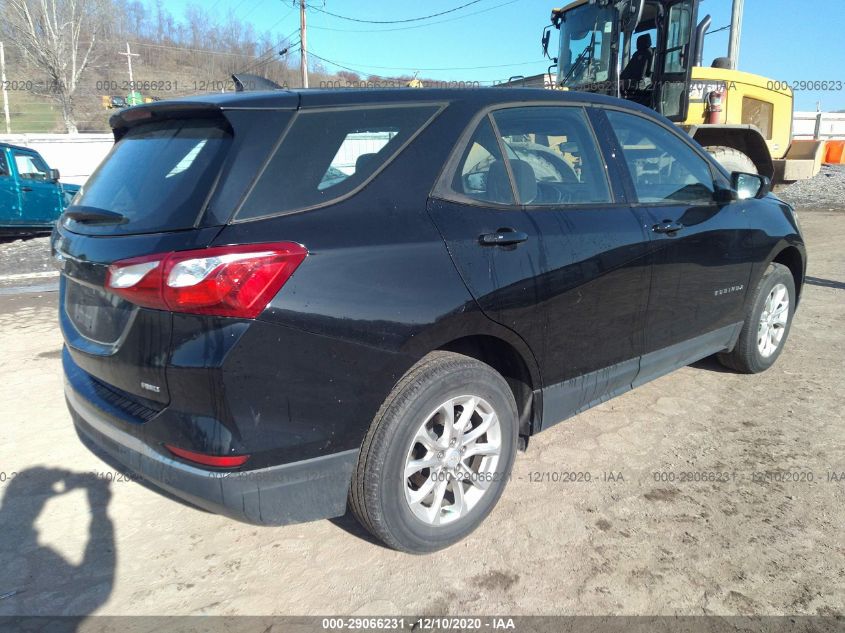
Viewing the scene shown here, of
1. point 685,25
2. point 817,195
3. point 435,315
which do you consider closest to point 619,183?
point 435,315

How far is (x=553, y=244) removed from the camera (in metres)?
2.77

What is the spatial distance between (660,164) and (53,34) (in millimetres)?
35992

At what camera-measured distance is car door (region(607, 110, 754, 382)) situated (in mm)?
3365

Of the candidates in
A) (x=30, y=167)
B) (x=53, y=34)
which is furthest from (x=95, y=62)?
(x=30, y=167)

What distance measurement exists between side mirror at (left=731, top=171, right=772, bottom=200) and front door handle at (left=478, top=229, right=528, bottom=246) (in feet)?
6.79

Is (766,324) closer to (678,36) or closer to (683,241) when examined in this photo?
(683,241)

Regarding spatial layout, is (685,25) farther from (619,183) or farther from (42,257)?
(42,257)

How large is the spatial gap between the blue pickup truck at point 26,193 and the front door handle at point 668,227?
1074cm

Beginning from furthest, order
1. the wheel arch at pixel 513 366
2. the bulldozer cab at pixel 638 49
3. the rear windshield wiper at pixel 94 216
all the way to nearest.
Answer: the bulldozer cab at pixel 638 49 < the wheel arch at pixel 513 366 < the rear windshield wiper at pixel 94 216

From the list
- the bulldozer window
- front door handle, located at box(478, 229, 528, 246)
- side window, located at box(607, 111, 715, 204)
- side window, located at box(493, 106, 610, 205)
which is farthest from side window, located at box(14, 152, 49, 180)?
front door handle, located at box(478, 229, 528, 246)

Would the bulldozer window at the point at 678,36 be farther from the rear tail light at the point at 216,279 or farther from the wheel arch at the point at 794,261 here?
the rear tail light at the point at 216,279

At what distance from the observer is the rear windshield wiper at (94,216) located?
7.43 feet

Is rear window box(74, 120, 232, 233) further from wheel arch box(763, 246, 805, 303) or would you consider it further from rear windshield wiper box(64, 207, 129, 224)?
wheel arch box(763, 246, 805, 303)

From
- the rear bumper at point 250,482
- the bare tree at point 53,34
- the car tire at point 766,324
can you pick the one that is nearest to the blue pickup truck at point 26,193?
the rear bumper at point 250,482
